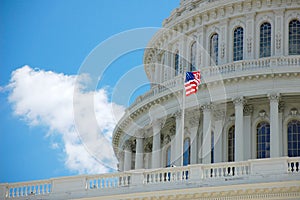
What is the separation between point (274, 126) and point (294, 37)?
6.58 meters

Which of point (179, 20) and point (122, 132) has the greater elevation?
point (179, 20)

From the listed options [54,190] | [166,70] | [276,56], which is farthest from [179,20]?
[54,190]

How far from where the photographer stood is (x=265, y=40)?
71000 millimetres

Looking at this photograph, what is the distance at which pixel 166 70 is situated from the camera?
248 ft

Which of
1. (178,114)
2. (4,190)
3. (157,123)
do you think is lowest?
(4,190)

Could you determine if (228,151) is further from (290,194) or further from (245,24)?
(290,194)

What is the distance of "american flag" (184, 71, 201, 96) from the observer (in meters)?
63.9

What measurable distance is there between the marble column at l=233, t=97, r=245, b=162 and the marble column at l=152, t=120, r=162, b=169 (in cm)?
563

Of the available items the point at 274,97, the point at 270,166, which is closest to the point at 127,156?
the point at 274,97

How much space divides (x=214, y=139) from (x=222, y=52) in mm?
5458

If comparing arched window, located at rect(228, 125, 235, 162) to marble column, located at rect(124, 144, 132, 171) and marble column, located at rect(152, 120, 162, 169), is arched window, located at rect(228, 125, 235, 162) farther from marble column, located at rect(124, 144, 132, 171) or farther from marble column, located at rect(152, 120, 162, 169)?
marble column, located at rect(124, 144, 132, 171)

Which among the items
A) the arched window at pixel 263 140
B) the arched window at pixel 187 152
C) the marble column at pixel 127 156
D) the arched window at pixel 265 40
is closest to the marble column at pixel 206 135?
the arched window at pixel 187 152

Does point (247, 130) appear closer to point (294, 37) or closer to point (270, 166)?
point (294, 37)

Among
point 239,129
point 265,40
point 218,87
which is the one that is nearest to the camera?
point 239,129
